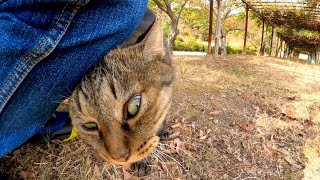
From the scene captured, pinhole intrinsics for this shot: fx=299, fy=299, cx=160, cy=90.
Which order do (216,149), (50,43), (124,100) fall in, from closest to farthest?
1. (50,43)
2. (124,100)
3. (216,149)

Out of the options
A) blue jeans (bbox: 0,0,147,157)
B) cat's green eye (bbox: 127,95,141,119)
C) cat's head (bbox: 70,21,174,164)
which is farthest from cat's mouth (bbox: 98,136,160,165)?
blue jeans (bbox: 0,0,147,157)

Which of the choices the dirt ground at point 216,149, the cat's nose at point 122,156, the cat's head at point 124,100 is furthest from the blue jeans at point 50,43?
the dirt ground at point 216,149

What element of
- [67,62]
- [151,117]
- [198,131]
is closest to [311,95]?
[198,131]

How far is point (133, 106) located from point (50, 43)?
0.38 m

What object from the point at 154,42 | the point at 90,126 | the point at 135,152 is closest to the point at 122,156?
the point at 135,152

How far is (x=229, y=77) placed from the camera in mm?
3859

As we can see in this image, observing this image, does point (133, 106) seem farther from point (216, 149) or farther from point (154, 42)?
point (216, 149)

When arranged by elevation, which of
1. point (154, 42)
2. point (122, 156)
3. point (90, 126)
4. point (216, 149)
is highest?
point (154, 42)

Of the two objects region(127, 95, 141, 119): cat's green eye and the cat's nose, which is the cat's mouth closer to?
the cat's nose

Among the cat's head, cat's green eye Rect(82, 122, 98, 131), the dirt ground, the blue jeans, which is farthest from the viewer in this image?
the dirt ground

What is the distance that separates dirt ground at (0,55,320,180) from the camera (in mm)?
1749

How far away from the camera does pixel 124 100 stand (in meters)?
1.15

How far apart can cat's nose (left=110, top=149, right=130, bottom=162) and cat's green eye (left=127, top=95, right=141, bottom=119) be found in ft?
0.52

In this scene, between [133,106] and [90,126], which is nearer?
[133,106]
